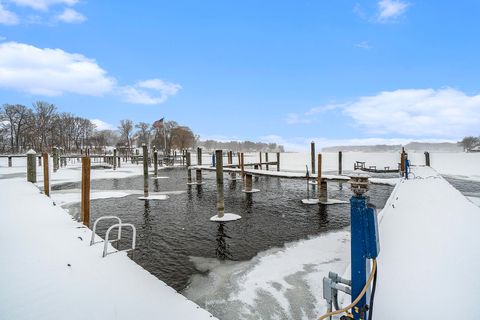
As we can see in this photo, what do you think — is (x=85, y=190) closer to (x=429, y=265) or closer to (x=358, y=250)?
(x=358, y=250)

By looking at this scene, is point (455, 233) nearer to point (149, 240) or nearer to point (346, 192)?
point (149, 240)

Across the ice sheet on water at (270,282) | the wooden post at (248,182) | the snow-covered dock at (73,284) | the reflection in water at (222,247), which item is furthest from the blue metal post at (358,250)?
the wooden post at (248,182)

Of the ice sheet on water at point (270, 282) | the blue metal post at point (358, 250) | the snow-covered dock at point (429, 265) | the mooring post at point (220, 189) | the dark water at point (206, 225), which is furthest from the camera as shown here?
the mooring post at point (220, 189)

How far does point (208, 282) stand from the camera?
23.2 ft

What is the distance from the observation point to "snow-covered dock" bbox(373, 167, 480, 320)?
3770 millimetres

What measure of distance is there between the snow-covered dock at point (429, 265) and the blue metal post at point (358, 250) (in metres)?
0.74

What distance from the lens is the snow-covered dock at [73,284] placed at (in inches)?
150

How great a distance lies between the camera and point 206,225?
40.7 feet

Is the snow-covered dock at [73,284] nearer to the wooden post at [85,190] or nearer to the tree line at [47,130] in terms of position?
the wooden post at [85,190]

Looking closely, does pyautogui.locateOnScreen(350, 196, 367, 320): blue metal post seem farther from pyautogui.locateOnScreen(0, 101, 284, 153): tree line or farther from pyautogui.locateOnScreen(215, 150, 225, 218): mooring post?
pyautogui.locateOnScreen(0, 101, 284, 153): tree line

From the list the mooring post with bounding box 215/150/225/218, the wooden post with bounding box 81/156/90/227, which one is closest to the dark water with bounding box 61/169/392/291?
the mooring post with bounding box 215/150/225/218

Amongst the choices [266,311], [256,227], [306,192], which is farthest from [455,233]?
[306,192]

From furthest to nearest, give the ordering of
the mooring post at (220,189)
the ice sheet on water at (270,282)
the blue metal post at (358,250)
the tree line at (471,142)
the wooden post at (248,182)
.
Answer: the tree line at (471,142)
the wooden post at (248,182)
the mooring post at (220,189)
the ice sheet on water at (270,282)
the blue metal post at (358,250)

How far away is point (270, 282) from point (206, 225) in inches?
235
